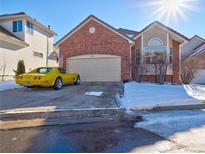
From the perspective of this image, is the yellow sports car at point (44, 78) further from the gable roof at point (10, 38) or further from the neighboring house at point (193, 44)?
the neighboring house at point (193, 44)

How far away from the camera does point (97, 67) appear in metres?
17.8

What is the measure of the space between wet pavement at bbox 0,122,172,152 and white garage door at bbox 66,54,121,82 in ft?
38.3

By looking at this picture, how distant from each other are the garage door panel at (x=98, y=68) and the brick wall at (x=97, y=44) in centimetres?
49

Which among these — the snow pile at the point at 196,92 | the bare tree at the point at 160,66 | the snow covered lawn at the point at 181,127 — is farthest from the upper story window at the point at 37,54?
the snow covered lawn at the point at 181,127

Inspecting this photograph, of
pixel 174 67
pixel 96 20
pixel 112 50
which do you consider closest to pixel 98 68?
pixel 112 50

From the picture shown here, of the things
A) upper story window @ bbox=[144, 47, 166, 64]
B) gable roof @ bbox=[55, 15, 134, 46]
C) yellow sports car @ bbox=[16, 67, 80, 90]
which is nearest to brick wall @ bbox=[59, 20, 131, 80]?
gable roof @ bbox=[55, 15, 134, 46]

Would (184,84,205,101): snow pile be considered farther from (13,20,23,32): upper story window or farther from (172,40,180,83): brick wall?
(13,20,23,32): upper story window

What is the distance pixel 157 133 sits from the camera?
511cm

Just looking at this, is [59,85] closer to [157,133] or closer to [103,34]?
[103,34]

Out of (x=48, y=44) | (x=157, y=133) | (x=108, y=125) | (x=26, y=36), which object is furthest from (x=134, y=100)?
(x=48, y=44)

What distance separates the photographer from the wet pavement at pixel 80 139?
414cm

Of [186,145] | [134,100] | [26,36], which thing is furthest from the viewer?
[26,36]

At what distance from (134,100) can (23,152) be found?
5.85 meters

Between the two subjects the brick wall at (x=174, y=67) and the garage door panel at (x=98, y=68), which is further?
the brick wall at (x=174, y=67)
